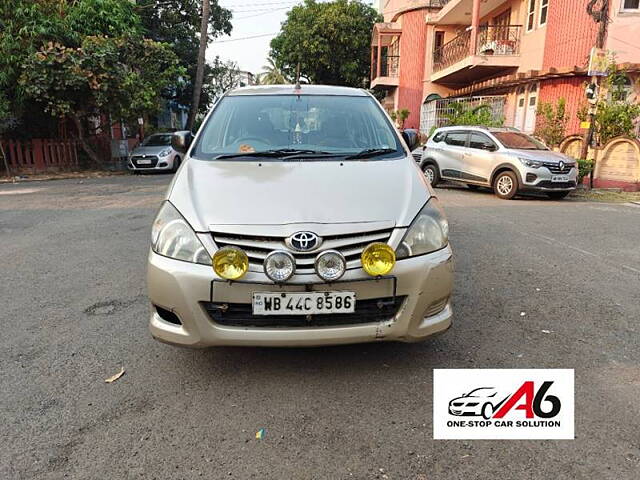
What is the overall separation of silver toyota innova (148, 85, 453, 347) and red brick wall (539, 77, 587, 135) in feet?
47.1

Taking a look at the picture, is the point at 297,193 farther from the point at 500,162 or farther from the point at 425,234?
the point at 500,162

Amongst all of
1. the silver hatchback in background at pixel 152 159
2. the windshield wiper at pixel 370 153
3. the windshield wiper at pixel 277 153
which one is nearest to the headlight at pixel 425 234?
the windshield wiper at pixel 370 153

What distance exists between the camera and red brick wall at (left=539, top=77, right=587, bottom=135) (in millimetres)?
15287

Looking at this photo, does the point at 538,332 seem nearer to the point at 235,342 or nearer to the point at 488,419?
the point at 488,419

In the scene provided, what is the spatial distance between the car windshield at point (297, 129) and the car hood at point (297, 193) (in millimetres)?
231

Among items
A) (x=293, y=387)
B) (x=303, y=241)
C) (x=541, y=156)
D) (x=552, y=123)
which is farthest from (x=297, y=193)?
(x=552, y=123)

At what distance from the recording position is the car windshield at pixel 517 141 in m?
11.3

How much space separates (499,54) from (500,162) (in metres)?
9.24

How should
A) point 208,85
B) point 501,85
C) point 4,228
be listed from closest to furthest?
point 4,228
point 501,85
point 208,85

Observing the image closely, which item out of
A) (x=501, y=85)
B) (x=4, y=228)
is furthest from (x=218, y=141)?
(x=501, y=85)

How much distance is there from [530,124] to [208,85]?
2119 centimetres

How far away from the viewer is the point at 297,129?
3.94m

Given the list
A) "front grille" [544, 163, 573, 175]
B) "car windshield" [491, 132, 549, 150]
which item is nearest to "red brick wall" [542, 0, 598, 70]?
"car windshield" [491, 132, 549, 150]

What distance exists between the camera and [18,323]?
12.8ft
